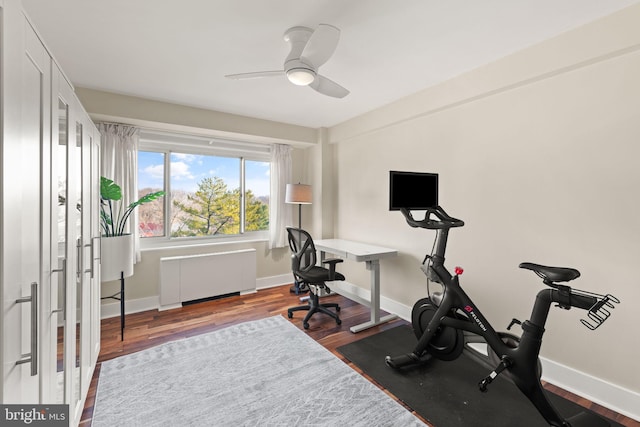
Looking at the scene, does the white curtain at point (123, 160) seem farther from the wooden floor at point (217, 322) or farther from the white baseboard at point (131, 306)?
the wooden floor at point (217, 322)

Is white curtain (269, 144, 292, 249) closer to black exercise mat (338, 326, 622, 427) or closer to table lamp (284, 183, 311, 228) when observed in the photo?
table lamp (284, 183, 311, 228)

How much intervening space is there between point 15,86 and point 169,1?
1.21m

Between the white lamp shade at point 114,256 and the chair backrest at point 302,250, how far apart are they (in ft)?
5.32

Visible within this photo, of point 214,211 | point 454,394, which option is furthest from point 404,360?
point 214,211

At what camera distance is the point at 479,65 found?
2.40m

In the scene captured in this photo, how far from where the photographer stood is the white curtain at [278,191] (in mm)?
4348

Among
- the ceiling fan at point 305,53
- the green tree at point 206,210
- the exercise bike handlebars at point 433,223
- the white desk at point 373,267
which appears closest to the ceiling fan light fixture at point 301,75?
the ceiling fan at point 305,53

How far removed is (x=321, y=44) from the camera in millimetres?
1762

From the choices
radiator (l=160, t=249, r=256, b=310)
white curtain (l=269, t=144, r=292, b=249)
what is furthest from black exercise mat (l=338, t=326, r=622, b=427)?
white curtain (l=269, t=144, r=292, b=249)

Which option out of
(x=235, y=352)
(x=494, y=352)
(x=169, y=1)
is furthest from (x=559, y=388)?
(x=169, y=1)

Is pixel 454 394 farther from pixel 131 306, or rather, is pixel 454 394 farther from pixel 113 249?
pixel 131 306

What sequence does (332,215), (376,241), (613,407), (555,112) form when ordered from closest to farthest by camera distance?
(613,407)
(555,112)
(376,241)
(332,215)

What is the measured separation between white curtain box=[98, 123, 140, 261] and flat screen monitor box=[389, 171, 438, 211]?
3.05m

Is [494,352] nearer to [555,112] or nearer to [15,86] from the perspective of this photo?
[555,112]
